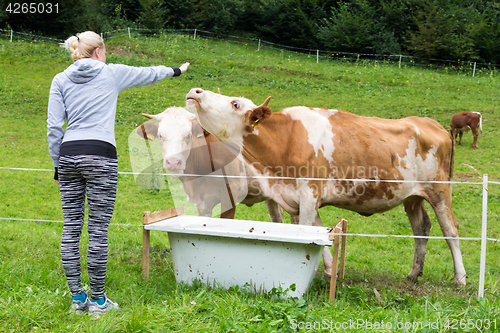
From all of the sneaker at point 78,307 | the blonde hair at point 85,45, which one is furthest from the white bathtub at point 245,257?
the blonde hair at point 85,45

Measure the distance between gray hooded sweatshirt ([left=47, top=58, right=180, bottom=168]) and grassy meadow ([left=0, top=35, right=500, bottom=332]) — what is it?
1262 mm

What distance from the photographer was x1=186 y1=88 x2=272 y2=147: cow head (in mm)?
4004

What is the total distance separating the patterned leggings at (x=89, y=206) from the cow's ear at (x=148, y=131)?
1.44 metres

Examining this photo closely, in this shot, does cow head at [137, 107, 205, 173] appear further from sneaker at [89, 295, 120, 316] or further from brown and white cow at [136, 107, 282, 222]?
sneaker at [89, 295, 120, 316]

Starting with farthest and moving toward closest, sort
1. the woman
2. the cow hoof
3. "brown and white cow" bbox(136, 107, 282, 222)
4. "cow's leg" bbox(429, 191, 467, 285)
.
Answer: the cow hoof, "cow's leg" bbox(429, 191, 467, 285), "brown and white cow" bbox(136, 107, 282, 222), the woman

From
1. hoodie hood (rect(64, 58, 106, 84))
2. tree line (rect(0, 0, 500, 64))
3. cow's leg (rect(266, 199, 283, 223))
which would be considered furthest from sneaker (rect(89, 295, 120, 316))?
tree line (rect(0, 0, 500, 64))

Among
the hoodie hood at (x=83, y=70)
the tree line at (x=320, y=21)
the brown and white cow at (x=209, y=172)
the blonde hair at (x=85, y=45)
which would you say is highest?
the tree line at (x=320, y=21)

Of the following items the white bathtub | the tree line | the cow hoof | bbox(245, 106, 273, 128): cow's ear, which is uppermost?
the tree line

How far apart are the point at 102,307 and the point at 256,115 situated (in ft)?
7.41

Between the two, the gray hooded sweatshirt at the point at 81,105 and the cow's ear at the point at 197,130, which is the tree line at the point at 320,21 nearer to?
the cow's ear at the point at 197,130

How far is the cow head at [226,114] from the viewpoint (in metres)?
4.00

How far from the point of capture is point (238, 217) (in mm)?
7574

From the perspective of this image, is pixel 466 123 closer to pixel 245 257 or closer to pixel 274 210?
pixel 274 210

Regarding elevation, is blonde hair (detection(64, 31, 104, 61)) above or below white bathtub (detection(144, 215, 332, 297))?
above
